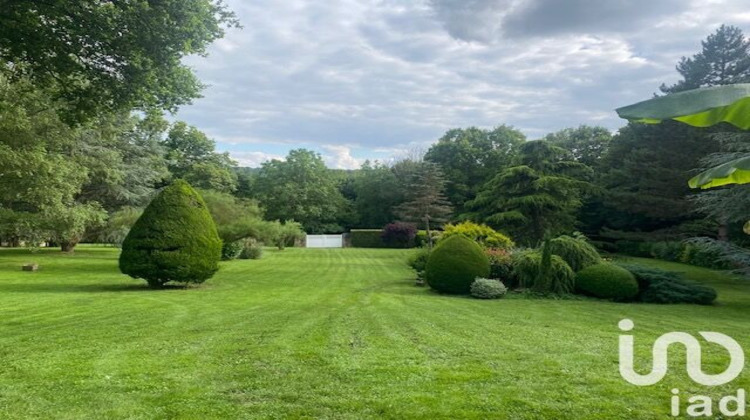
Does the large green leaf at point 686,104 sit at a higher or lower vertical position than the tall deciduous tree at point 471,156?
lower

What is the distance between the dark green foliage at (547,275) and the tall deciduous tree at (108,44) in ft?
32.7

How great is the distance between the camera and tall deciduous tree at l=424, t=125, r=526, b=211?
48.6 meters

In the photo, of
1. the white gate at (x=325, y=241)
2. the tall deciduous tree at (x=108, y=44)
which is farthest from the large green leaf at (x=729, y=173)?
the white gate at (x=325, y=241)

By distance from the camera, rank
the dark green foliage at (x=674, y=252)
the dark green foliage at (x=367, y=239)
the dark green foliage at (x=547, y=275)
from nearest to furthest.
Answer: the dark green foliage at (x=547, y=275) < the dark green foliage at (x=674, y=252) < the dark green foliage at (x=367, y=239)

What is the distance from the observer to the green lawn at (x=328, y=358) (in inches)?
158

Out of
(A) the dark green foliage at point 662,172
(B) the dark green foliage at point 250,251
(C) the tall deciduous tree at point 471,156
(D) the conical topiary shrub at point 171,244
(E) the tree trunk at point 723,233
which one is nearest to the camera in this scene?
(D) the conical topiary shrub at point 171,244

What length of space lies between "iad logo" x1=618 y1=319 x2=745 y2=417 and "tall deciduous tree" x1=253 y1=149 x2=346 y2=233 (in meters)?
48.2

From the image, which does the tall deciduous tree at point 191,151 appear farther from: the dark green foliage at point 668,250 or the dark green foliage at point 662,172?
the dark green foliage at point 668,250

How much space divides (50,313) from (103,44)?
5.02 meters

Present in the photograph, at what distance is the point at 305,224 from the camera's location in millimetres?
55312

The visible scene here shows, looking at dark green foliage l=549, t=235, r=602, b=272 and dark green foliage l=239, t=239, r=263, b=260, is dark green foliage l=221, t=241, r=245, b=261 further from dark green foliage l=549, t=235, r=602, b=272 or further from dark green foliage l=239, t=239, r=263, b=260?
dark green foliage l=549, t=235, r=602, b=272

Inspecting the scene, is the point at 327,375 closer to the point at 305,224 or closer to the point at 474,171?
the point at 474,171

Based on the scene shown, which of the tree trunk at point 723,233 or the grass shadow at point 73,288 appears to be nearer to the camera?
the grass shadow at point 73,288

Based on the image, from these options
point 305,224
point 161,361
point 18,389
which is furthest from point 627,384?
point 305,224
